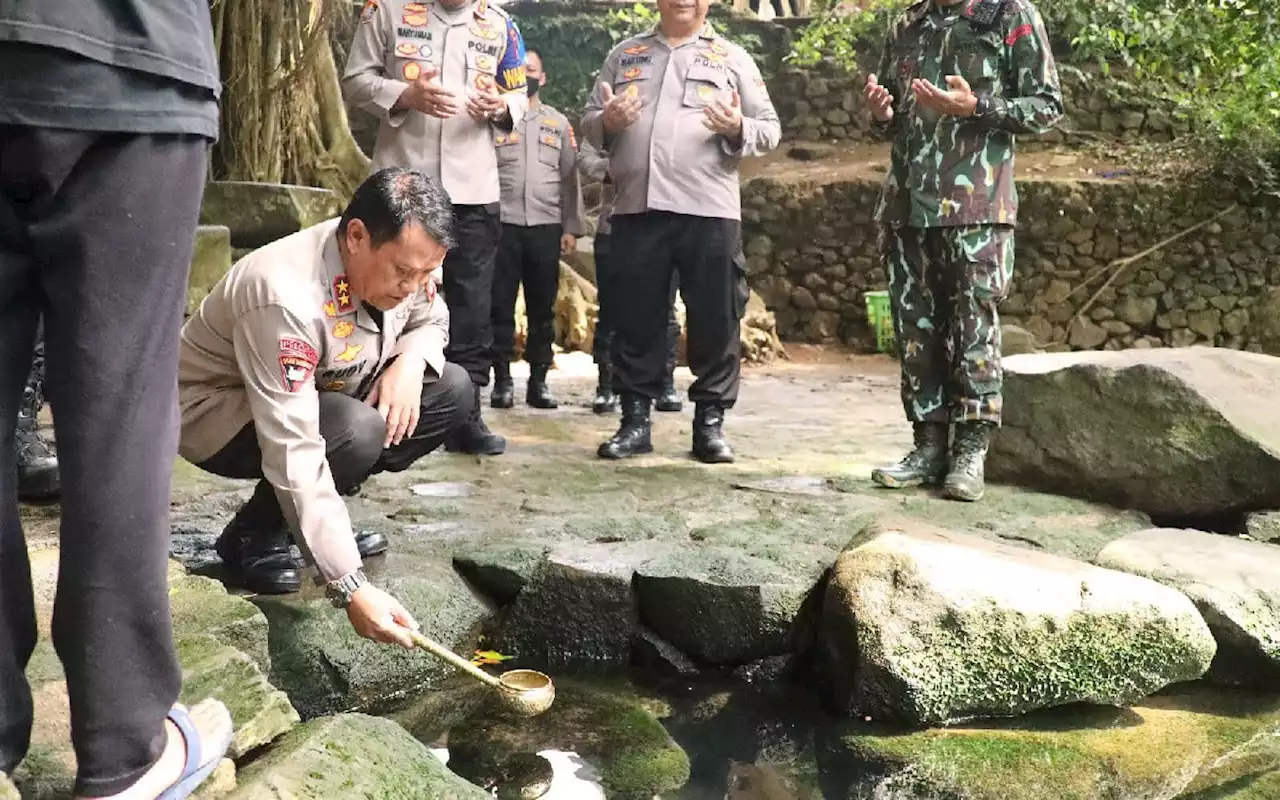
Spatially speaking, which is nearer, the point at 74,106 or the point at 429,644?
the point at 74,106

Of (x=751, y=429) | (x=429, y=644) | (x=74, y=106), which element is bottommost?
(x=751, y=429)

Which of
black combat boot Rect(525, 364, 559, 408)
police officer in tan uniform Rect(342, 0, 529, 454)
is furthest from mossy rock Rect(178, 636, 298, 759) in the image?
black combat boot Rect(525, 364, 559, 408)

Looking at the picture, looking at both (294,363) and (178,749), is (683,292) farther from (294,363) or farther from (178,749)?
(178,749)

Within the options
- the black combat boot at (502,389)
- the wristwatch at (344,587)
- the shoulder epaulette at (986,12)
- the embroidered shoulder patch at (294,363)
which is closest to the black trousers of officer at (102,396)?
the wristwatch at (344,587)

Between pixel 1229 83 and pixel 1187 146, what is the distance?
1.86ft

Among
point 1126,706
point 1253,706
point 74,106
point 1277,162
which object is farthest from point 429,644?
point 1277,162

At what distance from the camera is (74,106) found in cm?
125

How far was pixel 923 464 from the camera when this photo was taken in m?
3.87

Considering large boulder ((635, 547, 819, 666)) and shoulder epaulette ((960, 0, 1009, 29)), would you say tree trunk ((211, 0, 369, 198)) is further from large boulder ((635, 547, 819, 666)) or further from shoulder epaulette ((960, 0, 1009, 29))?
large boulder ((635, 547, 819, 666))

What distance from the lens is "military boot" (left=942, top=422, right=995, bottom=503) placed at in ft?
12.0

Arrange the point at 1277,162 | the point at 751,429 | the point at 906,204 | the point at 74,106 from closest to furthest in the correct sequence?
the point at 74,106 < the point at 906,204 < the point at 751,429 < the point at 1277,162

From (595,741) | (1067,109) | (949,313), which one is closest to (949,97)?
(949,313)

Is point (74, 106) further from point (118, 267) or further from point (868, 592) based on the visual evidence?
point (868, 592)

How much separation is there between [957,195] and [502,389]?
108 inches
